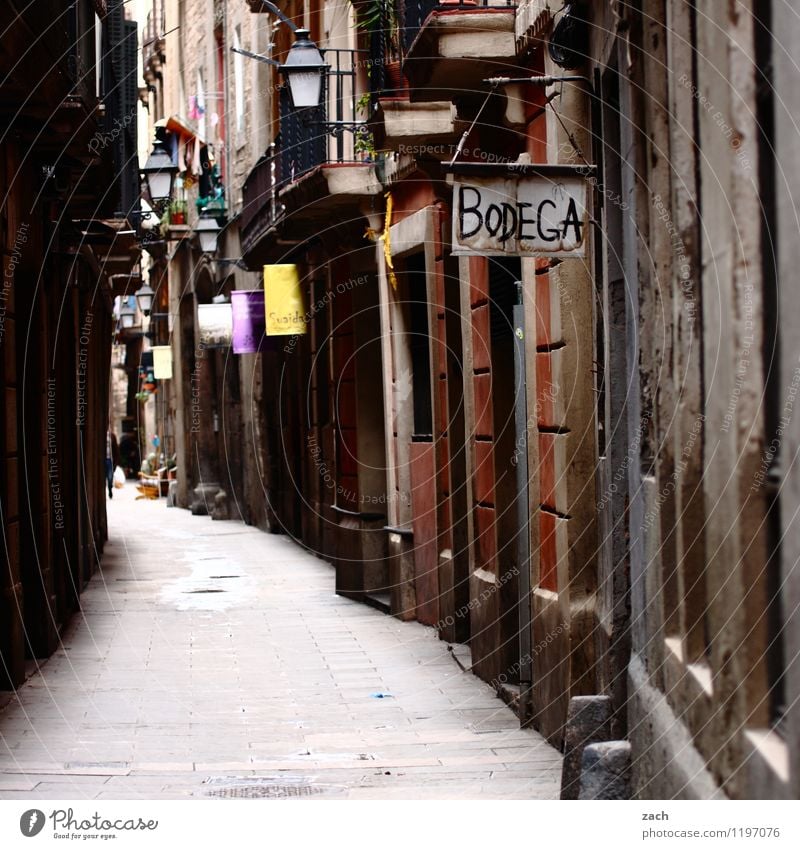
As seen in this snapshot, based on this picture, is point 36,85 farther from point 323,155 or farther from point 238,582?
point 238,582

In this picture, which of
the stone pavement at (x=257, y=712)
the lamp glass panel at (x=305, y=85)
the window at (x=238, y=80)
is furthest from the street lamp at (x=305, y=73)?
the window at (x=238, y=80)

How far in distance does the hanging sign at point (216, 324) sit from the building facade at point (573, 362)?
5.02 meters

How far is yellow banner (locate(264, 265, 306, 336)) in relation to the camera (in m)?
19.5

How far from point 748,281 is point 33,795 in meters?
4.46

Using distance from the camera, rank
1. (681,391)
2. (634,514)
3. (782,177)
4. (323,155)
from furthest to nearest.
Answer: (323,155), (634,514), (681,391), (782,177)

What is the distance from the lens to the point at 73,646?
42.0 ft

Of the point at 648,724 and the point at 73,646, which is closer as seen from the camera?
the point at 648,724

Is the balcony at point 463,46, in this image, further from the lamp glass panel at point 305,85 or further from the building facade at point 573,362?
the lamp glass panel at point 305,85

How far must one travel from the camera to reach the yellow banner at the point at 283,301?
1948cm

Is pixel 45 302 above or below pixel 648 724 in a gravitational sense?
above

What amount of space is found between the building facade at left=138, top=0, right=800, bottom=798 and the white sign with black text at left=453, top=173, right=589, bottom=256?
8cm

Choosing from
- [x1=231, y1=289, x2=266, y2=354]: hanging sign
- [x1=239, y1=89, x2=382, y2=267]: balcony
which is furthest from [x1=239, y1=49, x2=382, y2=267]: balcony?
[x1=231, y1=289, x2=266, y2=354]: hanging sign

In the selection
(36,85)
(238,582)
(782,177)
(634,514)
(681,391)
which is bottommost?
(238,582)

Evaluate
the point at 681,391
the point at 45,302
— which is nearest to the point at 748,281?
the point at 681,391
